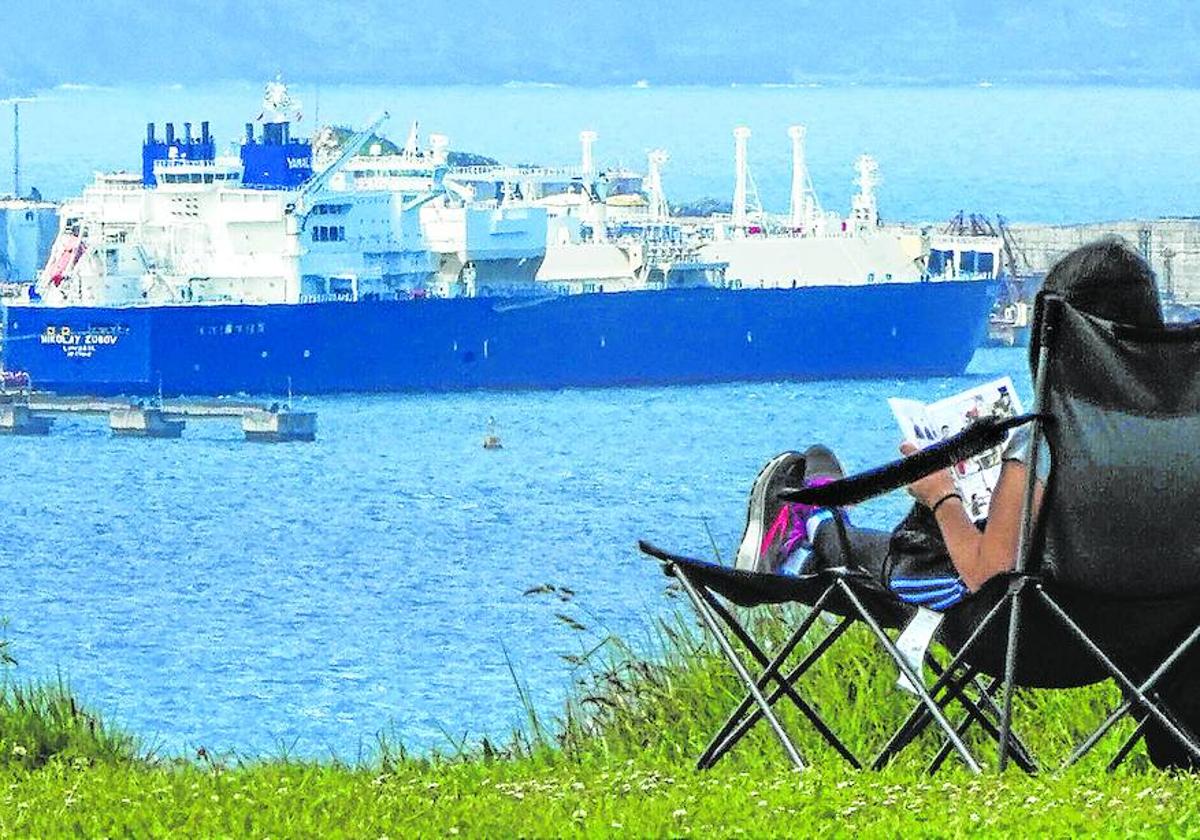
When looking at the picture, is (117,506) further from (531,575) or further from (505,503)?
(531,575)

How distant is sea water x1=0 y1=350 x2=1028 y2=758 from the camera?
1582 cm

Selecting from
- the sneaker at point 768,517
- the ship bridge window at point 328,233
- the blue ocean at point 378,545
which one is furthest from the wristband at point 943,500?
the ship bridge window at point 328,233

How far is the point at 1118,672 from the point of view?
3.08m

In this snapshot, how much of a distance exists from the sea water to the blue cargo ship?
0.60 metres

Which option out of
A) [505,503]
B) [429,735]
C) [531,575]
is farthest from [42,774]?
[505,503]

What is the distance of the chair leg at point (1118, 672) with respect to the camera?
308cm

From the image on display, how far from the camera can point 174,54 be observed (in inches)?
4417

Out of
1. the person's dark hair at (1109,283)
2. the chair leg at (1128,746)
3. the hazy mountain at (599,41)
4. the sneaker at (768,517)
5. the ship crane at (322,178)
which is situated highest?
the hazy mountain at (599,41)

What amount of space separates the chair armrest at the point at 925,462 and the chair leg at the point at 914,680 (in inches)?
4.0

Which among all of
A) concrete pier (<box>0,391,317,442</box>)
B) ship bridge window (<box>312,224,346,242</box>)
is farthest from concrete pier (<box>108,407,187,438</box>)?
ship bridge window (<box>312,224,346,242</box>)

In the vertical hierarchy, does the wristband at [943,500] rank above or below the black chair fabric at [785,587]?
above

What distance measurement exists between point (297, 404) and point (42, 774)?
3610 centimetres

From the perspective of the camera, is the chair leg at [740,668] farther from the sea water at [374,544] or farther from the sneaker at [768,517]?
the sea water at [374,544]

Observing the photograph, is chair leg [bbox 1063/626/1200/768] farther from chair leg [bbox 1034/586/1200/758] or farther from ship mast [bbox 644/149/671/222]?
ship mast [bbox 644/149/671/222]
